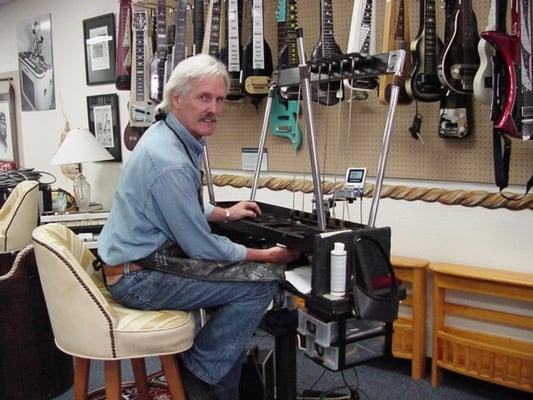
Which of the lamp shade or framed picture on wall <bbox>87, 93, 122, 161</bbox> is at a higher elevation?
framed picture on wall <bbox>87, 93, 122, 161</bbox>

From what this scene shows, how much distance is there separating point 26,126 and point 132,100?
6.54 feet

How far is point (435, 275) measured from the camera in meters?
2.29

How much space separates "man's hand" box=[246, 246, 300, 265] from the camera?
5.36 ft

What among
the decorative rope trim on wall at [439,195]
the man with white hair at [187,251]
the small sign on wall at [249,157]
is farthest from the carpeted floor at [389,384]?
the small sign on wall at [249,157]

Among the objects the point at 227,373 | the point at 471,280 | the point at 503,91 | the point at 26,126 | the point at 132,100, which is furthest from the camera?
the point at 26,126

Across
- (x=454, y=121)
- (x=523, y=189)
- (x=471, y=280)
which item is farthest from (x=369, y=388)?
(x=454, y=121)

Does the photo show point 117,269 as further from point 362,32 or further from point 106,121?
point 106,121

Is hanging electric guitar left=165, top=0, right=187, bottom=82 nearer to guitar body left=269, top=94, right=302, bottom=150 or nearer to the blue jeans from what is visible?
guitar body left=269, top=94, right=302, bottom=150

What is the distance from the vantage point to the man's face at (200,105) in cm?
167

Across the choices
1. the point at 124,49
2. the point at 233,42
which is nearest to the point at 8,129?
the point at 124,49

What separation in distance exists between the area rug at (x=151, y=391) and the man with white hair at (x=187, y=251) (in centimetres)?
54

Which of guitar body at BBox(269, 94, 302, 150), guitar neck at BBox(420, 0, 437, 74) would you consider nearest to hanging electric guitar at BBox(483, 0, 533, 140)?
guitar neck at BBox(420, 0, 437, 74)

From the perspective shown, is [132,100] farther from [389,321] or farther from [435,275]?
[389,321]

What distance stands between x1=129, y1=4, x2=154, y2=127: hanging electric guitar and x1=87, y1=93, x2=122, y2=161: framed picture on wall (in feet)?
2.21
